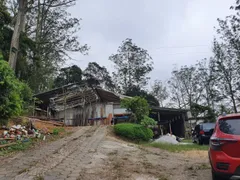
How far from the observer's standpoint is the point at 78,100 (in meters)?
20.6

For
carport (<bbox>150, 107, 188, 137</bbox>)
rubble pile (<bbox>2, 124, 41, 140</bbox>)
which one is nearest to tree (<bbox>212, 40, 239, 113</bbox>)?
carport (<bbox>150, 107, 188, 137</bbox>)

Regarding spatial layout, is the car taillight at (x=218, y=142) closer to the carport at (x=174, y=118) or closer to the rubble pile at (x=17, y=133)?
the rubble pile at (x=17, y=133)

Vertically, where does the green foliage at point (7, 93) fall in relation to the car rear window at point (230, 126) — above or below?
above

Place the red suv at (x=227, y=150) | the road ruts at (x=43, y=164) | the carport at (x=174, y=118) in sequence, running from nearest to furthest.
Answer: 1. the red suv at (x=227, y=150)
2. the road ruts at (x=43, y=164)
3. the carport at (x=174, y=118)

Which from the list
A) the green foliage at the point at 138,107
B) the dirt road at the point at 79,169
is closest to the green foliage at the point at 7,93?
the dirt road at the point at 79,169

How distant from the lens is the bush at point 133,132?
1182 cm

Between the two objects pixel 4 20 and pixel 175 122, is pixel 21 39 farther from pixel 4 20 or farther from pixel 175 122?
pixel 175 122

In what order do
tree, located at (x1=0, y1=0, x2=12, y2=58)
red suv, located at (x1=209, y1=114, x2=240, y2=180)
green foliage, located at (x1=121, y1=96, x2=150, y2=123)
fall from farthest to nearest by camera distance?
green foliage, located at (x1=121, y1=96, x2=150, y2=123) < tree, located at (x1=0, y1=0, x2=12, y2=58) < red suv, located at (x1=209, y1=114, x2=240, y2=180)

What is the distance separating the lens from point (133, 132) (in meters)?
11.8

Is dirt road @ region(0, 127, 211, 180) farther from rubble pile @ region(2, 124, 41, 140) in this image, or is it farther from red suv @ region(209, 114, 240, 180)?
rubble pile @ region(2, 124, 41, 140)

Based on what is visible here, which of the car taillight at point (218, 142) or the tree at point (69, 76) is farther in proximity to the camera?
the tree at point (69, 76)

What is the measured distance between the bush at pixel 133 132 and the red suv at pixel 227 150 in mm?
7824

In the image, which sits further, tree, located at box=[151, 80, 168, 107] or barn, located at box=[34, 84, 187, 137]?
tree, located at box=[151, 80, 168, 107]

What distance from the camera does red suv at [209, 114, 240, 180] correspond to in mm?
3703
